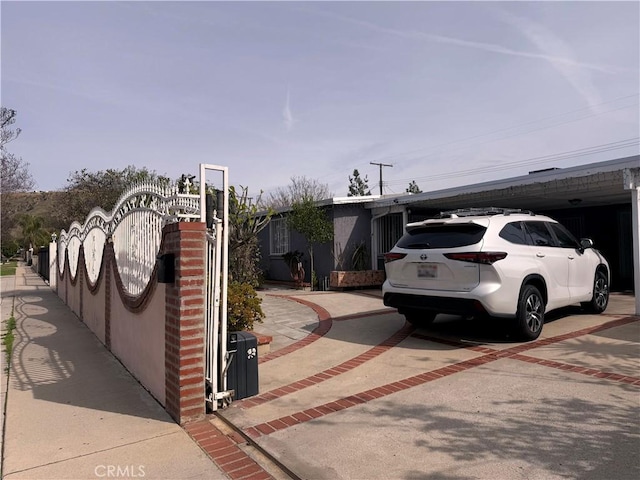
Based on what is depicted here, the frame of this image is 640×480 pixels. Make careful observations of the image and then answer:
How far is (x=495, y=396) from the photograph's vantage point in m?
3.99

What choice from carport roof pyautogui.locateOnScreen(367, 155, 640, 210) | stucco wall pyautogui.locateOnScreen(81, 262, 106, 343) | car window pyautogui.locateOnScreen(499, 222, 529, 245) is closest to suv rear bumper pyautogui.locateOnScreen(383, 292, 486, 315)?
car window pyautogui.locateOnScreen(499, 222, 529, 245)

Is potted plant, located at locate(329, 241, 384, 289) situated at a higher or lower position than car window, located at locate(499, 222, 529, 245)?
lower

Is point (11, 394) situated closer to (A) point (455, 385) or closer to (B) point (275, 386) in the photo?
(B) point (275, 386)

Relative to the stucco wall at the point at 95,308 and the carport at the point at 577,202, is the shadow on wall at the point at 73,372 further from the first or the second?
the carport at the point at 577,202

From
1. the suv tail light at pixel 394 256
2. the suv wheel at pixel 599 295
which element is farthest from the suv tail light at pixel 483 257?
the suv wheel at pixel 599 295

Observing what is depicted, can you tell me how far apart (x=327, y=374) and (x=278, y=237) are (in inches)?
467

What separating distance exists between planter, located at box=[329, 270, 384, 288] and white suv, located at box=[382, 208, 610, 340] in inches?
238

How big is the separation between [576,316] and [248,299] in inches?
226

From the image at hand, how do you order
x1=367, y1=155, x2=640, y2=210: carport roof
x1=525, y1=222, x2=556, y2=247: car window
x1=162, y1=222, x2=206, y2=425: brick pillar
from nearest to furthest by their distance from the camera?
1. x1=162, y1=222, x2=206, y2=425: brick pillar
2. x1=525, y1=222, x2=556, y2=247: car window
3. x1=367, y1=155, x2=640, y2=210: carport roof

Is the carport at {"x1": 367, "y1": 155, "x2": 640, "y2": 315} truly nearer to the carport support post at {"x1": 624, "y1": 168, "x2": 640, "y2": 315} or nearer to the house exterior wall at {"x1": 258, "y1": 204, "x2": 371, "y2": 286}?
the carport support post at {"x1": 624, "y1": 168, "x2": 640, "y2": 315}

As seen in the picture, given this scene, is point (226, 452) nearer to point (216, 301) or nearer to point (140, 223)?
point (216, 301)

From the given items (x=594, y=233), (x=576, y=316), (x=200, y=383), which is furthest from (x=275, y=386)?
(x=594, y=233)

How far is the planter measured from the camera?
12930 mm

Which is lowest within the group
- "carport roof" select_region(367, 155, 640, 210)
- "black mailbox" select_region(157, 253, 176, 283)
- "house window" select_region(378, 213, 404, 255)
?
"black mailbox" select_region(157, 253, 176, 283)
